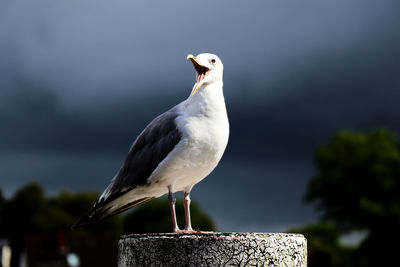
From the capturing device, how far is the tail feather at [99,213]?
6020 millimetres

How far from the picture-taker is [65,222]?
49.9 m

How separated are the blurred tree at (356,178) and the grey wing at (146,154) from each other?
37.3m

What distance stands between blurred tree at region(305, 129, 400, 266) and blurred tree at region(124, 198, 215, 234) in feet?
26.1

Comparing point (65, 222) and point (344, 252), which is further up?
point (65, 222)

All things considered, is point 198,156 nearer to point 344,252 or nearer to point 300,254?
point 300,254

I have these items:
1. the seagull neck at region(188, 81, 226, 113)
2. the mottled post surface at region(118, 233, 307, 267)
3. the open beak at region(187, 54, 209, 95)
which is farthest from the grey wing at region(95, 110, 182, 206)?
the mottled post surface at region(118, 233, 307, 267)

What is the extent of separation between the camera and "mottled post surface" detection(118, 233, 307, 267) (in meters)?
4.14

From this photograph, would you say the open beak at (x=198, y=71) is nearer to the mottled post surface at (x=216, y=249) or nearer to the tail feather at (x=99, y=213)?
the tail feather at (x=99, y=213)

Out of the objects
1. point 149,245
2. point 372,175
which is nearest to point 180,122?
point 149,245

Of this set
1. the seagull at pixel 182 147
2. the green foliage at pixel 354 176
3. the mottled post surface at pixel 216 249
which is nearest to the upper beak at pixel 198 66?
the seagull at pixel 182 147

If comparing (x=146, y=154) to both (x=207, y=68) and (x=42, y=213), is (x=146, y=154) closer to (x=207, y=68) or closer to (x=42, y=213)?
(x=207, y=68)

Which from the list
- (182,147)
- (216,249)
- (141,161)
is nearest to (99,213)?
(141,161)

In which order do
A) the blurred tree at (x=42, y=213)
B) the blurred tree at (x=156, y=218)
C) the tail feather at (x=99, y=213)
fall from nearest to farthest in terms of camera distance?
1. the tail feather at (x=99, y=213)
2. the blurred tree at (x=156, y=218)
3. the blurred tree at (x=42, y=213)

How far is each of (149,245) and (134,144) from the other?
186 cm
